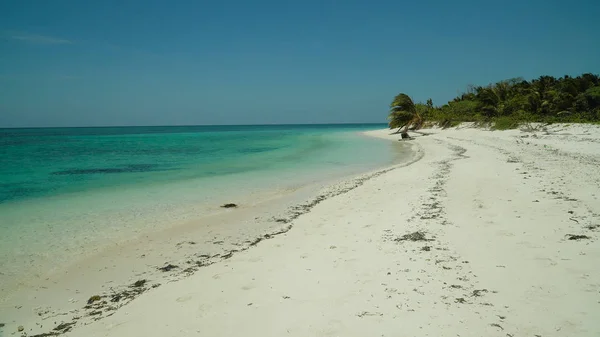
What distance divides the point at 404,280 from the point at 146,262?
189 inches

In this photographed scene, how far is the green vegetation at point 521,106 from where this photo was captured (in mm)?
27531

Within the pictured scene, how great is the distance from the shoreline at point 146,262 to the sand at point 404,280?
0.28m

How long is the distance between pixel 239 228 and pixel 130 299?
3.51 meters

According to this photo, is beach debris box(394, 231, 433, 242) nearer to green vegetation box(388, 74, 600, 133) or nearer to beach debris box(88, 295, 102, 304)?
beach debris box(88, 295, 102, 304)

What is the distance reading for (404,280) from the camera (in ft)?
Answer: 14.8

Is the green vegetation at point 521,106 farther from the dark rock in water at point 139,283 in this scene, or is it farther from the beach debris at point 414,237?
the dark rock in water at point 139,283

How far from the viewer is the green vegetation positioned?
2753cm

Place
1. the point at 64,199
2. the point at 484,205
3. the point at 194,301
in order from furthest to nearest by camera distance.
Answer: the point at 64,199 → the point at 484,205 → the point at 194,301

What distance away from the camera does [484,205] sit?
800cm

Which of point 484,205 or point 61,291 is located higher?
point 484,205

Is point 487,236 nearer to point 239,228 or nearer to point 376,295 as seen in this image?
point 376,295

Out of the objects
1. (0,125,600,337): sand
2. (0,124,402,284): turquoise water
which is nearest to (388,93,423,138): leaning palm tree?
(0,124,402,284): turquoise water

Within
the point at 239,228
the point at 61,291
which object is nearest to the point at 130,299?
the point at 61,291

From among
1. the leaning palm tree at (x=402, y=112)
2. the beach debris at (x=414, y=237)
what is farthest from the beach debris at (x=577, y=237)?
the leaning palm tree at (x=402, y=112)
